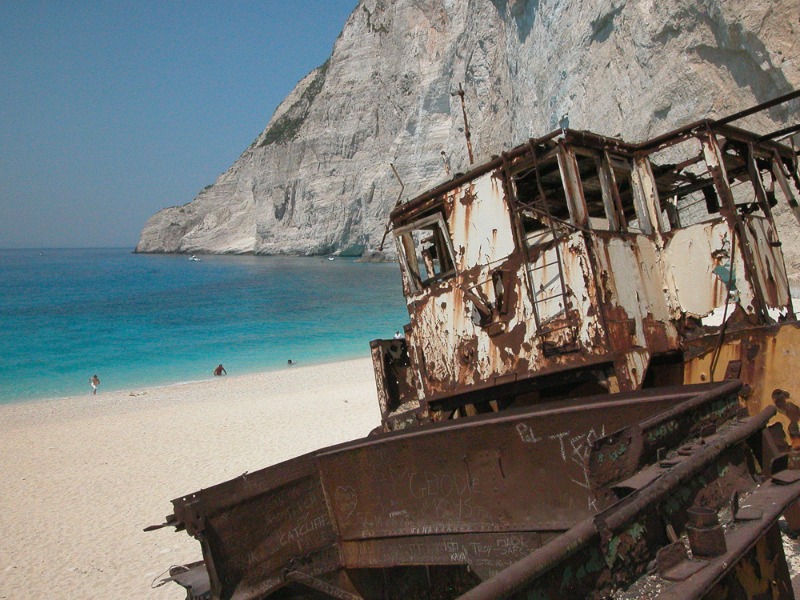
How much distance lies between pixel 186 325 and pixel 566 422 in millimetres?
43676

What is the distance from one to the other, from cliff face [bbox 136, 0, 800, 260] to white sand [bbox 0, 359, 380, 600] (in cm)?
622

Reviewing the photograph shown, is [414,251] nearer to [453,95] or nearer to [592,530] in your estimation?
[592,530]

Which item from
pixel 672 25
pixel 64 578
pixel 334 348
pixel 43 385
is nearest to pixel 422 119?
pixel 334 348

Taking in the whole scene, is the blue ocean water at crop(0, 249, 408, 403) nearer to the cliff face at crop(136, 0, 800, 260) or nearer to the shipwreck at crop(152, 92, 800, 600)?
the cliff face at crop(136, 0, 800, 260)

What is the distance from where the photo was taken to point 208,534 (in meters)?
4.29

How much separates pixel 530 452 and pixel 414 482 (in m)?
0.94

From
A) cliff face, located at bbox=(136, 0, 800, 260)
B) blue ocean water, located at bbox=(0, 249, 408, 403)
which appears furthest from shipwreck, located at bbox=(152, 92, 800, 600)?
blue ocean water, located at bbox=(0, 249, 408, 403)

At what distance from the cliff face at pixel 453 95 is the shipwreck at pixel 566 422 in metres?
1.34

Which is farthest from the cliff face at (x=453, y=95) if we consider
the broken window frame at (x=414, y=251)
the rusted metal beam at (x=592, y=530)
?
the rusted metal beam at (x=592, y=530)

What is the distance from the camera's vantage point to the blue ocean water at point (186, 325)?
30906mm

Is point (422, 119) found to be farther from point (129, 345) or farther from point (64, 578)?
point (64, 578)

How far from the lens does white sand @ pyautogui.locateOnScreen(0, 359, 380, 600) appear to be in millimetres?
7715

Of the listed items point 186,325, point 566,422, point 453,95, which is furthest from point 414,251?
point 186,325

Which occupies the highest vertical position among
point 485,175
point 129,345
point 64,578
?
point 129,345
